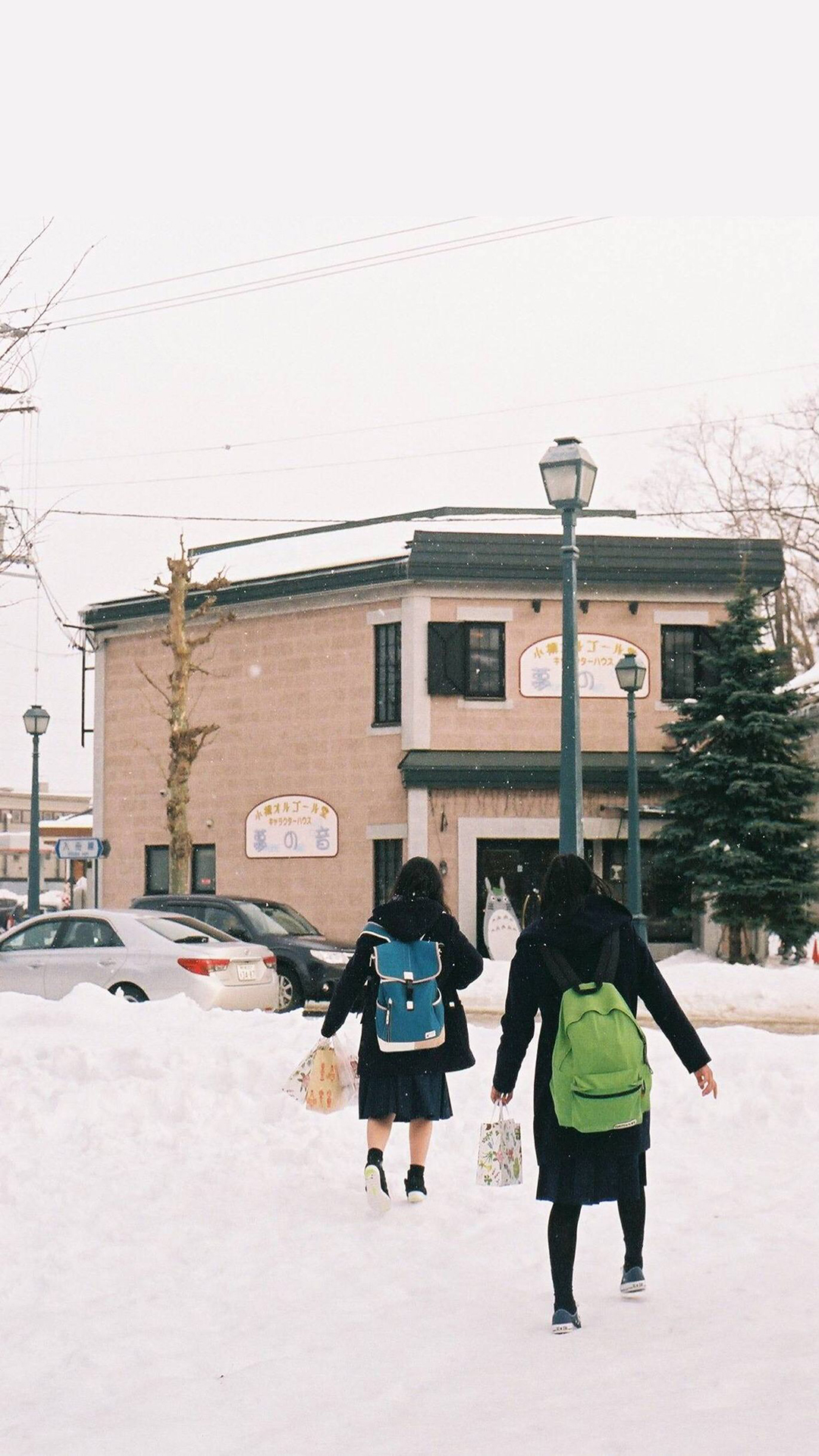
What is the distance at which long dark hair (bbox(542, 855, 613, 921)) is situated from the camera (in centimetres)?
591

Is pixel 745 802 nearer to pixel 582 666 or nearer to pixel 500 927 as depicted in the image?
pixel 582 666

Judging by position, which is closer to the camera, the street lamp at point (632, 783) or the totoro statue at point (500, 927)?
the street lamp at point (632, 783)

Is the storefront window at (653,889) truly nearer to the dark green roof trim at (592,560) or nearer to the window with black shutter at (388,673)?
the window with black shutter at (388,673)

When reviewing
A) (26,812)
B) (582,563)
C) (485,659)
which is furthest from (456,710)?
(26,812)

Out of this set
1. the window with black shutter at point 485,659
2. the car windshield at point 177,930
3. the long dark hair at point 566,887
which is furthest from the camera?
the window with black shutter at point 485,659

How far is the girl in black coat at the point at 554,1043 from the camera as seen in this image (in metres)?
5.65

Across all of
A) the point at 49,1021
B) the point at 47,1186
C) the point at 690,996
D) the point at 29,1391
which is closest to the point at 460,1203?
the point at 47,1186

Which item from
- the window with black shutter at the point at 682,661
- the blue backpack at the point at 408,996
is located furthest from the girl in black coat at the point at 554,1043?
the window with black shutter at the point at 682,661

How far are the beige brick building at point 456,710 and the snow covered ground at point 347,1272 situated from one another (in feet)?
52.1

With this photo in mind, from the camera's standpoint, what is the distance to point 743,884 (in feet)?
82.2

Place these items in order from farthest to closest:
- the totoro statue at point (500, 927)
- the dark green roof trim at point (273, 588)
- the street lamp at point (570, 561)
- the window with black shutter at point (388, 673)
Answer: the window with black shutter at point (388, 673) < the dark green roof trim at point (273, 588) < the totoro statue at point (500, 927) < the street lamp at point (570, 561)

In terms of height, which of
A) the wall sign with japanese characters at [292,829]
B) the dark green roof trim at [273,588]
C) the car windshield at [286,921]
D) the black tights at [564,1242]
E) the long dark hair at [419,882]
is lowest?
the black tights at [564,1242]

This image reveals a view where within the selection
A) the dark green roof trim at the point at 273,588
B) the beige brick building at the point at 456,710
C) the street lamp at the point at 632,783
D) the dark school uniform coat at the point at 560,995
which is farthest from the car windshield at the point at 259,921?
the dark school uniform coat at the point at 560,995

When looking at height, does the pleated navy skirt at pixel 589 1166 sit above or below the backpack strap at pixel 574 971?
below
